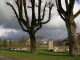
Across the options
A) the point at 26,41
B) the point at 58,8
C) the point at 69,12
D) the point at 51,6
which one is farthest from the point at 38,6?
the point at 26,41

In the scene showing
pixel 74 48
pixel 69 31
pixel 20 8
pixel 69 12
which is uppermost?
pixel 20 8

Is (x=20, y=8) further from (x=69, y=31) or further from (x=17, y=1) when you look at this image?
(x=69, y=31)

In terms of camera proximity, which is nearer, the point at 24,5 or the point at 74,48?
the point at 74,48

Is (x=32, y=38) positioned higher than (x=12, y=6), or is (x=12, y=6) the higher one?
(x=12, y=6)

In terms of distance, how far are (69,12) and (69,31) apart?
6.74ft

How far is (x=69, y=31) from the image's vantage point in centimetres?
2295

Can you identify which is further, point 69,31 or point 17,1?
point 17,1

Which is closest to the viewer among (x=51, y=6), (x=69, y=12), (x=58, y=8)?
(x=69, y=12)

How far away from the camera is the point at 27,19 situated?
33.3m

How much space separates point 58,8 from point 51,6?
761 centimetres

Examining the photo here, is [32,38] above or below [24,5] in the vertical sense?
below

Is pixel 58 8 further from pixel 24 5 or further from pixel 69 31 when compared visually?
pixel 24 5

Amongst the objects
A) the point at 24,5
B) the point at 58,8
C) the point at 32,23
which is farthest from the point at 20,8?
the point at 58,8

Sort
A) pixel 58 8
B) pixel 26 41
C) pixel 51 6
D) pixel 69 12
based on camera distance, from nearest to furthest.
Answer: pixel 69 12 → pixel 58 8 → pixel 51 6 → pixel 26 41
